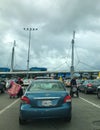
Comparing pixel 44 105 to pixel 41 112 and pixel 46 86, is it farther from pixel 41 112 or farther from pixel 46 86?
pixel 46 86

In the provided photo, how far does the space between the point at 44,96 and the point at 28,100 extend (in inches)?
21.8

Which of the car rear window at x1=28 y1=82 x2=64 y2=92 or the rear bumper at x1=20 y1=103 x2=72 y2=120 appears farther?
the car rear window at x1=28 y1=82 x2=64 y2=92

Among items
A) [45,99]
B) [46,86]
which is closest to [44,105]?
[45,99]

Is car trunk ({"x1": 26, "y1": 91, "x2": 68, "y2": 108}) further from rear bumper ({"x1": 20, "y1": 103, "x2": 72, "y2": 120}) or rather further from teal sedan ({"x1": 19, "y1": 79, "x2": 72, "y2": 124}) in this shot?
rear bumper ({"x1": 20, "y1": 103, "x2": 72, "y2": 120})

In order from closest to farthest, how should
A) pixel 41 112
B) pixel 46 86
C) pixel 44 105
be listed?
pixel 41 112 → pixel 44 105 → pixel 46 86

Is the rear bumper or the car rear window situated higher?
the car rear window

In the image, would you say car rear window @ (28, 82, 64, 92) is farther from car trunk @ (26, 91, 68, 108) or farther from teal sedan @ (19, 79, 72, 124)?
car trunk @ (26, 91, 68, 108)

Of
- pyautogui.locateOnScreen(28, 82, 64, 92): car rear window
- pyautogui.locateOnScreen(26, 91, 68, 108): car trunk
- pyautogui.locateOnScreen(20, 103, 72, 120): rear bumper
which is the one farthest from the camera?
pyautogui.locateOnScreen(28, 82, 64, 92): car rear window

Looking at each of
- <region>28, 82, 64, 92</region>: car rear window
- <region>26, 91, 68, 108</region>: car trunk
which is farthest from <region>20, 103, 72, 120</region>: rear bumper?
<region>28, 82, 64, 92</region>: car rear window

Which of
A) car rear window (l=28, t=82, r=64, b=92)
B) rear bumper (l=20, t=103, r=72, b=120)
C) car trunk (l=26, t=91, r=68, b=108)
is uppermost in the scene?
car rear window (l=28, t=82, r=64, b=92)

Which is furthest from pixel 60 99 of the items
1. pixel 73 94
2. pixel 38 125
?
pixel 73 94

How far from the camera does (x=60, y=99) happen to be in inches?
356

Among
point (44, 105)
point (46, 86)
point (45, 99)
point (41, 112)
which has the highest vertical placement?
point (46, 86)

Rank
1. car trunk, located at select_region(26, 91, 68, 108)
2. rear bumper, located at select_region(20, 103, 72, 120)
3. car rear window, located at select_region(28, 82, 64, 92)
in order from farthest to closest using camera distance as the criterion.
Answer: car rear window, located at select_region(28, 82, 64, 92) → car trunk, located at select_region(26, 91, 68, 108) → rear bumper, located at select_region(20, 103, 72, 120)
